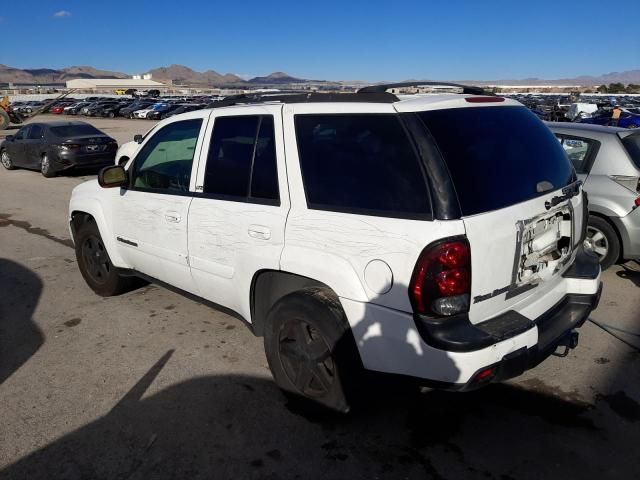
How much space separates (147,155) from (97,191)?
86 centimetres

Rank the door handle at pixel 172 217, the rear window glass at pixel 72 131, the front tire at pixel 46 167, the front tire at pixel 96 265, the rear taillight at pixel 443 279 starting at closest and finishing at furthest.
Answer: the rear taillight at pixel 443 279
the door handle at pixel 172 217
the front tire at pixel 96 265
the front tire at pixel 46 167
the rear window glass at pixel 72 131

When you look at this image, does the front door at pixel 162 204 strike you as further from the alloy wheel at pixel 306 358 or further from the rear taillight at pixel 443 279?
the rear taillight at pixel 443 279

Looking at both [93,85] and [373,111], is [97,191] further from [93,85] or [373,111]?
[93,85]

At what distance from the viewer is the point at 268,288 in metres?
3.21

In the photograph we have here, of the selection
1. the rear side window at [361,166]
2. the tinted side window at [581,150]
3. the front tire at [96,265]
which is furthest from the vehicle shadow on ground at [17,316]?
the tinted side window at [581,150]

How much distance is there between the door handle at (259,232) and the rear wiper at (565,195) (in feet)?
5.36

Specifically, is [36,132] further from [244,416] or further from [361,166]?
[361,166]

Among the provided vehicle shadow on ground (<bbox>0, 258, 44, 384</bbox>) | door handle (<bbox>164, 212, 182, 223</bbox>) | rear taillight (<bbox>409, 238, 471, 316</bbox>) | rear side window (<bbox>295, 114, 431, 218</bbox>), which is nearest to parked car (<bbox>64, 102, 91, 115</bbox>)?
vehicle shadow on ground (<bbox>0, 258, 44, 384</bbox>)

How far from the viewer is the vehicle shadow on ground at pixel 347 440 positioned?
8.64ft

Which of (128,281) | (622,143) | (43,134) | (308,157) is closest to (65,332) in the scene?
(128,281)

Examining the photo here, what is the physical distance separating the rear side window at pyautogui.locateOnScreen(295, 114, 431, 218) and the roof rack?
136 millimetres

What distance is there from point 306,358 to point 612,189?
13.3 feet

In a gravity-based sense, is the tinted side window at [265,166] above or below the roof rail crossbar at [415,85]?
below

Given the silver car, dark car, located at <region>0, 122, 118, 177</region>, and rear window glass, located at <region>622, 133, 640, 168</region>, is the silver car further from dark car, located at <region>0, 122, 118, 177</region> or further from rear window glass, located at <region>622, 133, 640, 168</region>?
dark car, located at <region>0, 122, 118, 177</region>
